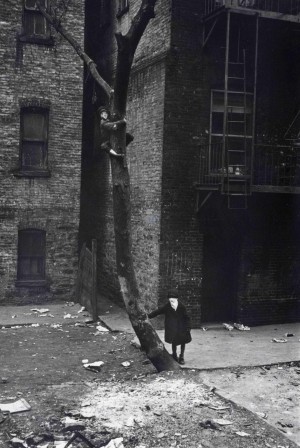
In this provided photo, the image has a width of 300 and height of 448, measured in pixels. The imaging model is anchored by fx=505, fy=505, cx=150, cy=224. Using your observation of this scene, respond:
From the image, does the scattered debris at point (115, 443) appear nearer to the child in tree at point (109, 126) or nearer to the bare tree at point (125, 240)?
the bare tree at point (125, 240)

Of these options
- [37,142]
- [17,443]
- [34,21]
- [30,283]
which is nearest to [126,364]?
[17,443]

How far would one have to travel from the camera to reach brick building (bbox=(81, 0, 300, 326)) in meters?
12.2

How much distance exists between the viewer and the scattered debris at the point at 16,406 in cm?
759

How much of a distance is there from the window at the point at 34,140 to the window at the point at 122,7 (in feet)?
→ 12.0

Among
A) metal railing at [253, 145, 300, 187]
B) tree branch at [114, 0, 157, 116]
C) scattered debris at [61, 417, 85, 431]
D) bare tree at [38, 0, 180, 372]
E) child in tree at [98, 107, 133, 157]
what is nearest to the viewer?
scattered debris at [61, 417, 85, 431]

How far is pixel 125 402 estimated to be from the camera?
25.9ft

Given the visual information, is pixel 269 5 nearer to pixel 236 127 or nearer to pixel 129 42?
pixel 236 127

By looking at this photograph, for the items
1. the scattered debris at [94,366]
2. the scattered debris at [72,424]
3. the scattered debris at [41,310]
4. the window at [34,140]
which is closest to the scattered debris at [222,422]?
the scattered debris at [72,424]

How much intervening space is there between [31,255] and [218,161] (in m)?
6.62

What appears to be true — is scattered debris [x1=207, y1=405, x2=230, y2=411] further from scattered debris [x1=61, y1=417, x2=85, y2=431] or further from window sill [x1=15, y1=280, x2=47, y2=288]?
window sill [x1=15, y1=280, x2=47, y2=288]

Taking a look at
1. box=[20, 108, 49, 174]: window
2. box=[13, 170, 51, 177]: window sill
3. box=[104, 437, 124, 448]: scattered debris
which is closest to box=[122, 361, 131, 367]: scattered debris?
box=[104, 437, 124, 448]: scattered debris

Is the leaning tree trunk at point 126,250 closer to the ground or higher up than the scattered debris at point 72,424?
higher up

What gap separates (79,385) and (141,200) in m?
5.97

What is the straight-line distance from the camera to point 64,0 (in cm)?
1529
